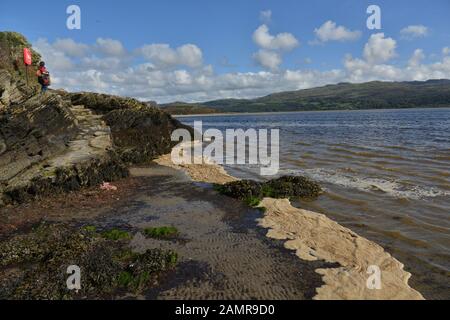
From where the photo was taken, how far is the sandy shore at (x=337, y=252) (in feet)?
27.8

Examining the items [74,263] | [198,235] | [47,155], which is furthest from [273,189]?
[47,155]

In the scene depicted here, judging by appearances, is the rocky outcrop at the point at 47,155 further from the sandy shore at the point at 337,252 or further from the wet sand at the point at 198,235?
the sandy shore at the point at 337,252

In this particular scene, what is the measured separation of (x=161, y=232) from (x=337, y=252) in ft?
18.2

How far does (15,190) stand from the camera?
15688mm

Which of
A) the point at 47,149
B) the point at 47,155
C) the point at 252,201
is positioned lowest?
the point at 252,201

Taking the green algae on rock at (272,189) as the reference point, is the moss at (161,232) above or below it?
below

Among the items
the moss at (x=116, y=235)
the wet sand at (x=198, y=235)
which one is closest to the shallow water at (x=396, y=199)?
the wet sand at (x=198, y=235)

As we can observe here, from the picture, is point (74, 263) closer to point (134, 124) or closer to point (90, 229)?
point (90, 229)

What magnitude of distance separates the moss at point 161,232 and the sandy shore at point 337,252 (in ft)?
10.2

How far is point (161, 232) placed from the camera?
12.2m

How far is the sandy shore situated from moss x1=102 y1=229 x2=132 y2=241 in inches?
180

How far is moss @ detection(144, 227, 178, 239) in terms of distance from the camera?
1206cm

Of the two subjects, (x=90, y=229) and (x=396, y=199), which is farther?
(x=396, y=199)
